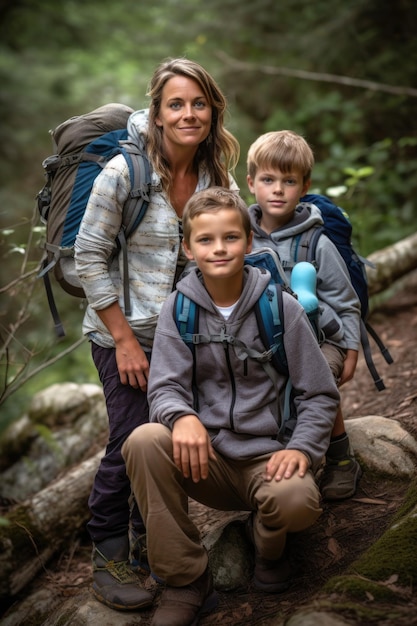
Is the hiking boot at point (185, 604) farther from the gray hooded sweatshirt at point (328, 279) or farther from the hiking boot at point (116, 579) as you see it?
the gray hooded sweatshirt at point (328, 279)

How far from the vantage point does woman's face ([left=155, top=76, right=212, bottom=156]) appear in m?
3.13

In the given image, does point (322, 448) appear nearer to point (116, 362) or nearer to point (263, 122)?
point (116, 362)

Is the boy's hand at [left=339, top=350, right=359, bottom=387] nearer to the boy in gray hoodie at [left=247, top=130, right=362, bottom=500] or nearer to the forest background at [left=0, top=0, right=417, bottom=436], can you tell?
the boy in gray hoodie at [left=247, top=130, right=362, bottom=500]

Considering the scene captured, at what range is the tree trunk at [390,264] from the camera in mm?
6078

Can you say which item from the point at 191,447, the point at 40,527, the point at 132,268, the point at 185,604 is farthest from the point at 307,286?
the point at 40,527

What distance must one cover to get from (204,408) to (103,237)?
0.96 metres

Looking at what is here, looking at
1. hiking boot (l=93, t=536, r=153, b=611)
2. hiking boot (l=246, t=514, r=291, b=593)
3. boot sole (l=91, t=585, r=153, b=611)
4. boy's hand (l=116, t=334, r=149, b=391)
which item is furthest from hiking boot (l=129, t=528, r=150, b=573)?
boy's hand (l=116, t=334, r=149, b=391)

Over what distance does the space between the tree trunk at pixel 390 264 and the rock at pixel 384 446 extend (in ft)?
7.86

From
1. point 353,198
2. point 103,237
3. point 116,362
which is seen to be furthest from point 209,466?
point 353,198

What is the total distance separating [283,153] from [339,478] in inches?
72.0

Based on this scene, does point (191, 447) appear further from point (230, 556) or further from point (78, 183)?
point (78, 183)

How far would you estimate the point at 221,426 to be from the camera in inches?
112

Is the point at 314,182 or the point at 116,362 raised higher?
the point at 314,182

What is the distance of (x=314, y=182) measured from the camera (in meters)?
8.31
